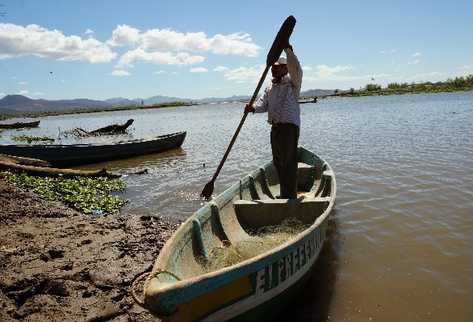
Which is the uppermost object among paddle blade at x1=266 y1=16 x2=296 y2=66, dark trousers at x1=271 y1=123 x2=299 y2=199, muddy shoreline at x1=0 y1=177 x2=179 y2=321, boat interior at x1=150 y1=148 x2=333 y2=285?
paddle blade at x1=266 y1=16 x2=296 y2=66

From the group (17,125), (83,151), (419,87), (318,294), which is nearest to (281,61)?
(318,294)

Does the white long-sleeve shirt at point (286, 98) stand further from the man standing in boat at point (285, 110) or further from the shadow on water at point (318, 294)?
the shadow on water at point (318, 294)

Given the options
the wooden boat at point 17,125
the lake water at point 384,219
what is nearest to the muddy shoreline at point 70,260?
the lake water at point 384,219

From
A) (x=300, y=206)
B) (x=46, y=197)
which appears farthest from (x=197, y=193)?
(x=300, y=206)

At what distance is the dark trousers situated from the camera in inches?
259

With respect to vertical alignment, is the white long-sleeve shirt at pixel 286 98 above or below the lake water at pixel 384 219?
above

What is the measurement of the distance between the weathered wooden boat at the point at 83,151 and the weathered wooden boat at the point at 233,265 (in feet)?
40.3

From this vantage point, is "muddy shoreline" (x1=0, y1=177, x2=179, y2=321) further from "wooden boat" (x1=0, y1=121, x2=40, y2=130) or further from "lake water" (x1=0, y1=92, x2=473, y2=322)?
"wooden boat" (x1=0, y1=121, x2=40, y2=130)

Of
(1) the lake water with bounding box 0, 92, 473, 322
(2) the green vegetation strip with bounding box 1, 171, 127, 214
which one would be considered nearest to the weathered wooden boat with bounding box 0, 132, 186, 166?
(1) the lake water with bounding box 0, 92, 473, 322

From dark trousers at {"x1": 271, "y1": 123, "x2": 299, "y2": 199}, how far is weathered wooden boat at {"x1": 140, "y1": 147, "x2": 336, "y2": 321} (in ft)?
1.82

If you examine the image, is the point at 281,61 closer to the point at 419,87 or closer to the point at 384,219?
the point at 384,219

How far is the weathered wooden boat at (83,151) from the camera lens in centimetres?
1680

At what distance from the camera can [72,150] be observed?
17.5 meters

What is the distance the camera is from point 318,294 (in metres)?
5.65
